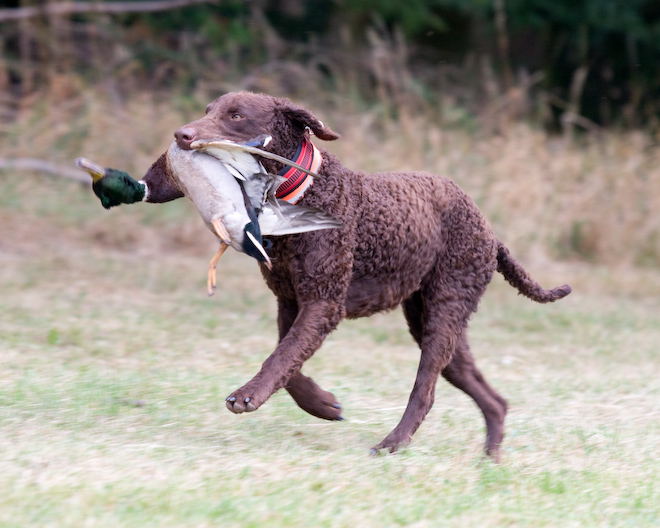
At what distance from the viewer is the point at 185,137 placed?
377 cm

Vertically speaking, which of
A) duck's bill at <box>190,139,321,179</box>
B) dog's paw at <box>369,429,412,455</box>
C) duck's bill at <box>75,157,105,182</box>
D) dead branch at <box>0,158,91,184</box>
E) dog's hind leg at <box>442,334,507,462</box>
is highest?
duck's bill at <box>190,139,321,179</box>

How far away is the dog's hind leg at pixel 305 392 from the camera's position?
4344mm

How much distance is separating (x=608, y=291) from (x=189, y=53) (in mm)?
7387

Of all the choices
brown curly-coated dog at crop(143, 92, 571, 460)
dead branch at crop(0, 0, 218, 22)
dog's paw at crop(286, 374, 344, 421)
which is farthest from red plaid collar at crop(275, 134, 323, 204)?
dead branch at crop(0, 0, 218, 22)

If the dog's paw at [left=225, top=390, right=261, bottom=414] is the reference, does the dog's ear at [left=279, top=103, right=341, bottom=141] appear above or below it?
above

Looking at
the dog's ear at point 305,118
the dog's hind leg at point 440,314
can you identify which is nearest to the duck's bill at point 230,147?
the dog's ear at point 305,118

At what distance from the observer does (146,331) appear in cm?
698

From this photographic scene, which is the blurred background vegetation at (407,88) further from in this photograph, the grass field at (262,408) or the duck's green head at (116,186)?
the duck's green head at (116,186)

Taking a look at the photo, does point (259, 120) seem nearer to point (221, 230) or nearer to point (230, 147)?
point (230, 147)

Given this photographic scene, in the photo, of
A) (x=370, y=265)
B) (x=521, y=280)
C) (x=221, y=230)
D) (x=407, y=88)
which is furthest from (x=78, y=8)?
(x=221, y=230)

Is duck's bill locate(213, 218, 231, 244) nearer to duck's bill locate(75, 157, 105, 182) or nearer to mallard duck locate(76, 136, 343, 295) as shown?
mallard duck locate(76, 136, 343, 295)

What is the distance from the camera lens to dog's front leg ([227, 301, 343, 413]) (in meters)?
3.69

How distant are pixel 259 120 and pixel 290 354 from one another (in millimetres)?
1036

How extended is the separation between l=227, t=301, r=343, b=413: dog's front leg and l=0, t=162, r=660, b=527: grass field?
0.28m
